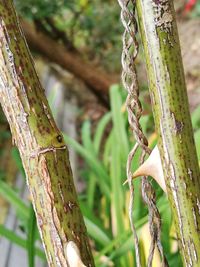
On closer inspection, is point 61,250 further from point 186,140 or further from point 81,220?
point 186,140

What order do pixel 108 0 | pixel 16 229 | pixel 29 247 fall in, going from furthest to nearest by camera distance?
pixel 108 0 < pixel 16 229 < pixel 29 247

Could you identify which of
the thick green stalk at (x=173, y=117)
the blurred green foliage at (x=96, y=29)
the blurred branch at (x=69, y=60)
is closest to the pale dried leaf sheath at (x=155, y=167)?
the thick green stalk at (x=173, y=117)

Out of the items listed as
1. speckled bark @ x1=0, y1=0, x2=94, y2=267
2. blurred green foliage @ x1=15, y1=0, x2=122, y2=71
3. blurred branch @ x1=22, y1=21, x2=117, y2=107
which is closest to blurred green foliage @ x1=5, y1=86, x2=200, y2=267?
speckled bark @ x1=0, y1=0, x2=94, y2=267

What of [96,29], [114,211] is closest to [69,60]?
[96,29]

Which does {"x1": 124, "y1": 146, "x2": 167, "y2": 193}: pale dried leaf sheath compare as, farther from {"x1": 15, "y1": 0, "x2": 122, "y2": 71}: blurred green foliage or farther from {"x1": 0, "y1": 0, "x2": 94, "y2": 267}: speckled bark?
{"x1": 15, "y1": 0, "x2": 122, "y2": 71}: blurred green foliage

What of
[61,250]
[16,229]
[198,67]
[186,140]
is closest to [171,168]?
[186,140]

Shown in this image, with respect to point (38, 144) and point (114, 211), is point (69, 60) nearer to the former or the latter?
point (114, 211)

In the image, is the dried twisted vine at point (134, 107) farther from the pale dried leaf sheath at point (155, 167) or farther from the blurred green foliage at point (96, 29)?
the blurred green foliage at point (96, 29)
